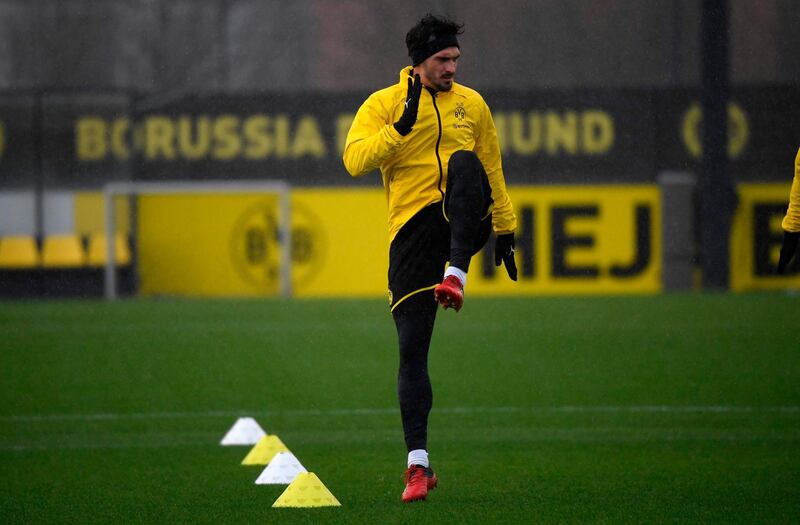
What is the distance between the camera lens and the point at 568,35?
30.1 m

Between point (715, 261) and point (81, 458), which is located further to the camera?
point (715, 261)

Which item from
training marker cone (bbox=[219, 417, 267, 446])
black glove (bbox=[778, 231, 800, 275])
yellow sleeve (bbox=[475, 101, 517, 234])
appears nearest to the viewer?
yellow sleeve (bbox=[475, 101, 517, 234])

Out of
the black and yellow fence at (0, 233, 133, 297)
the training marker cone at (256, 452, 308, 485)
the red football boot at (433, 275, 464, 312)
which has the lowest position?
the black and yellow fence at (0, 233, 133, 297)

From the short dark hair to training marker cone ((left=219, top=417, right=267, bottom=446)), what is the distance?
2927 mm

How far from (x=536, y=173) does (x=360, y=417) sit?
1827 cm

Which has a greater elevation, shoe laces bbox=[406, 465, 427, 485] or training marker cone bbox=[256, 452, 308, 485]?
shoe laces bbox=[406, 465, 427, 485]

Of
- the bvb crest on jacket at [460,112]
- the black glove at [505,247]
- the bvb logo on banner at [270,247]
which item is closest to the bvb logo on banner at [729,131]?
the bvb logo on banner at [270,247]

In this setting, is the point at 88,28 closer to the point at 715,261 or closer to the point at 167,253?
the point at 167,253

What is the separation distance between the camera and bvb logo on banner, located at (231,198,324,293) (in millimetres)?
27250

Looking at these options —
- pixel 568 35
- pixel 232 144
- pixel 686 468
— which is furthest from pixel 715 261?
pixel 686 468

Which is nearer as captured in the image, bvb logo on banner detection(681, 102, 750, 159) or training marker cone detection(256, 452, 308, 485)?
training marker cone detection(256, 452, 308, 485)

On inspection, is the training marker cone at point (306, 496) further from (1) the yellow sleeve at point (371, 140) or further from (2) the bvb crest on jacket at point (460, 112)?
(2) the bvb crest on jacket at point (460, 112)

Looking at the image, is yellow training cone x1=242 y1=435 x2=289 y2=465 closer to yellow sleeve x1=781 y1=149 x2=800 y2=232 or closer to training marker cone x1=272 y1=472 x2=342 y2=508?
training marker cone x1=272 y1=472 x2=342 y2=508

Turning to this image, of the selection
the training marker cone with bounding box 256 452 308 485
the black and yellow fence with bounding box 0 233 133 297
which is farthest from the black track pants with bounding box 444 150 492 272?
the black and yellow fence with bounding box 0 233 133 297
